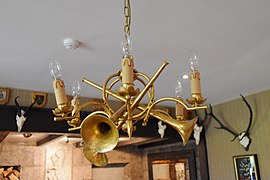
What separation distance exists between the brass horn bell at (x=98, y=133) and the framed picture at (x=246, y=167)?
3.50m

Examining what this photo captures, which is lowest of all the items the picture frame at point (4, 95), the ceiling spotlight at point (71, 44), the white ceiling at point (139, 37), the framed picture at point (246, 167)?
the framed picture at point (246, 167)

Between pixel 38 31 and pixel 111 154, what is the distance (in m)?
4.74

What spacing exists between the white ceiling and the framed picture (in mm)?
1305

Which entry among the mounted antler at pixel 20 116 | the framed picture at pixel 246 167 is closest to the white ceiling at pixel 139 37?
the mounted antler at pixel 20 116

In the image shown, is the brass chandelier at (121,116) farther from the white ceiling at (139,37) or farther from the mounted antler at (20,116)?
the mounted antler at (20,116)

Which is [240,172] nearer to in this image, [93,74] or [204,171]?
[204,171]

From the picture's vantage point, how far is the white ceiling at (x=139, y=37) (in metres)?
2.03

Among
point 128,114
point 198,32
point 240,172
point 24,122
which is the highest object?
point 198,32

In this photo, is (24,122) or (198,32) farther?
(24,122)

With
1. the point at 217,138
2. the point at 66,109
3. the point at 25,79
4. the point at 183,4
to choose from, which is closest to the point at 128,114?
the point at 66,109

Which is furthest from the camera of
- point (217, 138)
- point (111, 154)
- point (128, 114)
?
point (111, 154)

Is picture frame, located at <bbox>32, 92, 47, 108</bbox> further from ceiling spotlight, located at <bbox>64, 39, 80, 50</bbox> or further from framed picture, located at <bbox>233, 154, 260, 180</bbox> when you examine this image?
framed picture, located at <bbox>233, 154, 260, 180</bbox>

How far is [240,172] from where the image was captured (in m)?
4.43

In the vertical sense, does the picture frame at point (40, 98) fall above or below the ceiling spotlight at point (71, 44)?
below
